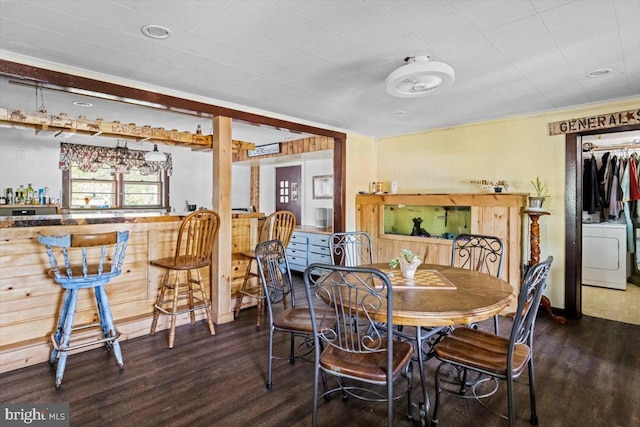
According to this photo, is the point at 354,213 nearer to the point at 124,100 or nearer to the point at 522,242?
the point at 522,242

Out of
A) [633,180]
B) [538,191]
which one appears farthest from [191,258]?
[633,180]

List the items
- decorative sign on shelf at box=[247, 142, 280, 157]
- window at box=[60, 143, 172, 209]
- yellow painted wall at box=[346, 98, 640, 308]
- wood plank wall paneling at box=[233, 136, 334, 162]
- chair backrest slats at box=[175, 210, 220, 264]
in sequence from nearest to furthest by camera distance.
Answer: chair backrest slats at box=[175, 210, 220, 264]
yellow painted wall at box=[346, 98, 640, 308]
wood plank wall paneling at box=[233, 136, 334, 162]
window at box=[60, 143, 172, 209]
decorative sign on shelf at box=[247, 142, 280, 157]

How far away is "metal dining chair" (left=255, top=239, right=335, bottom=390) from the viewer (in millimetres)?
2270

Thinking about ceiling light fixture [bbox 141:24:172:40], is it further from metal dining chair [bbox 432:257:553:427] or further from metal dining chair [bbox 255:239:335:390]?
metal dining chair [bbox 432:257:553:427]

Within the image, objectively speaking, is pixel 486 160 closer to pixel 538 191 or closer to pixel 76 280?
pixel 538 191

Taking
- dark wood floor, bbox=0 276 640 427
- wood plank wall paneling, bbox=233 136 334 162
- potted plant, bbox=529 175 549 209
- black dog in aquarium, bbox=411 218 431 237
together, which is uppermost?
wood plank wall paneling, bbox=233 136 334 162

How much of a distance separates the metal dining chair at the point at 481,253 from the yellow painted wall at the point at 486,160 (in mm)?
543

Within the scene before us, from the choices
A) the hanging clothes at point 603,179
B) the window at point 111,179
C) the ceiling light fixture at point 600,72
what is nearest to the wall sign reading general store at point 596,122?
the ceiling light fixture at point 600,72

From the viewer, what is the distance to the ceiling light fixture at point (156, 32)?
6.91 ft

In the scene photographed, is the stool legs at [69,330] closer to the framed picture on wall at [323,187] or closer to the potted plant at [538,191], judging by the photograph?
the potted plant at [538,191]

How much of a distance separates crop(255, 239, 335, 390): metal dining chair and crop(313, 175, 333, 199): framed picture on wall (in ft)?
11.0

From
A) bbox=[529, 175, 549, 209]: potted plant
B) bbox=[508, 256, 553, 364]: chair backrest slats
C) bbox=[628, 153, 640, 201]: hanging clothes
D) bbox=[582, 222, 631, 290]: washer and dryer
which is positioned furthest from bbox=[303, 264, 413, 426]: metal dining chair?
bbox=[628, 153, 640, 201]: hanging clothes

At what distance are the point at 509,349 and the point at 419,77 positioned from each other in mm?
1730

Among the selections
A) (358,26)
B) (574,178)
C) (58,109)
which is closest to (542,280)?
(358,26)
